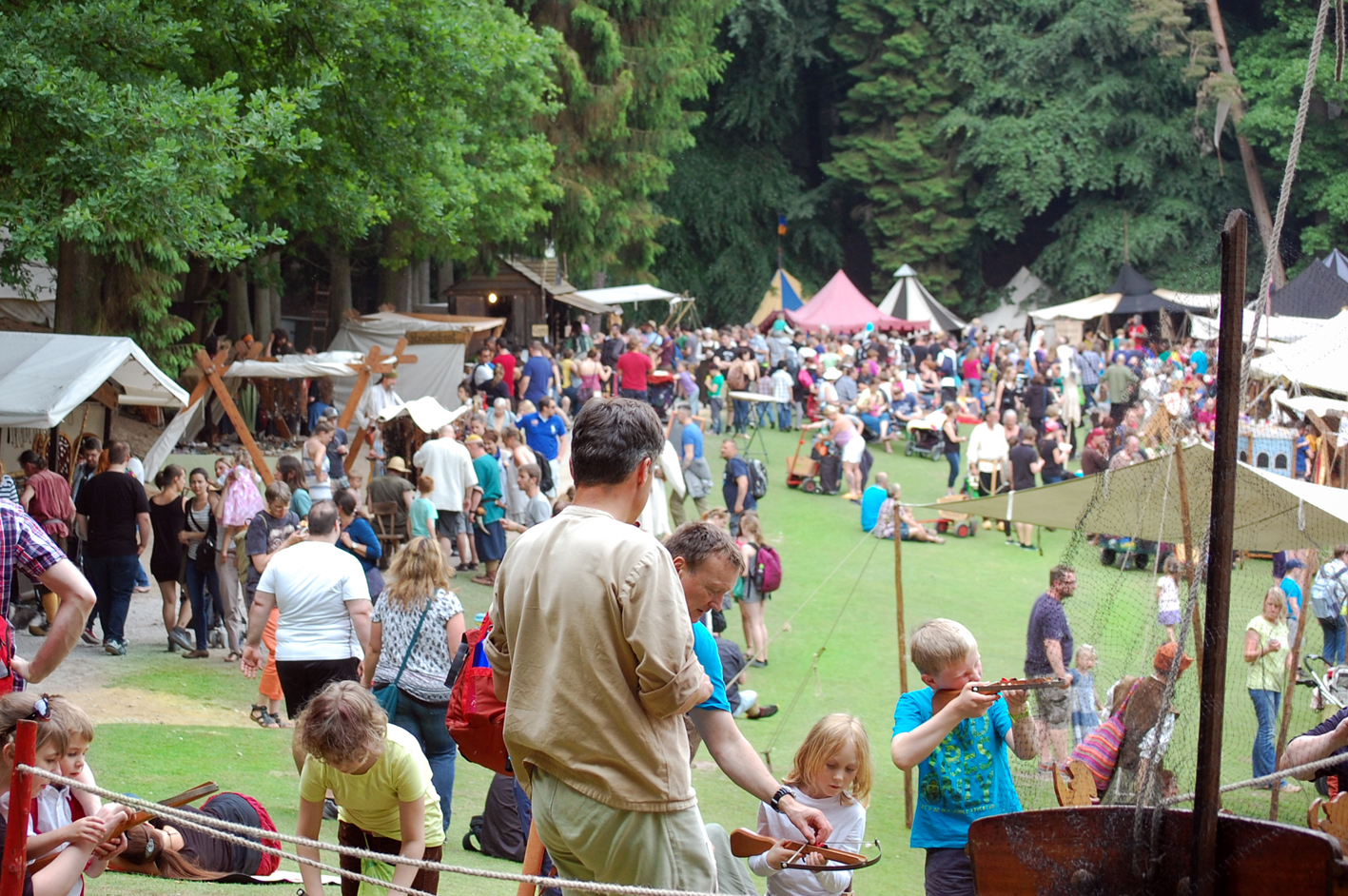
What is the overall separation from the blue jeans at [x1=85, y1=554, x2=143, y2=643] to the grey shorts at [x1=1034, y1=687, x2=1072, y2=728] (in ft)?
21.9

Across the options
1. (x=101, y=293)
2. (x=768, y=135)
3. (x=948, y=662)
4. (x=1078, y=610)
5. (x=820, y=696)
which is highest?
(x=768, y=135)

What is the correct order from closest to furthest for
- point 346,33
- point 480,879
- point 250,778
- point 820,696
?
point 480,879 < point 250,778 < point 820,696 < point 346,33

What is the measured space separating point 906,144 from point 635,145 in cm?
1658

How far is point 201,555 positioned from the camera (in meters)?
10.1

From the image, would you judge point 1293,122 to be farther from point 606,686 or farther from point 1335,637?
point 606,686

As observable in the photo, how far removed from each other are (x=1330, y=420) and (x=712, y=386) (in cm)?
1289

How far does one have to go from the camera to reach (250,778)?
740 centimetres

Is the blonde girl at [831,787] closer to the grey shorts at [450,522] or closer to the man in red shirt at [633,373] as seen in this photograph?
the grey shorts at [450,522]

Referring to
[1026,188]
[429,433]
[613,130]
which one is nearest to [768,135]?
[1026,188]

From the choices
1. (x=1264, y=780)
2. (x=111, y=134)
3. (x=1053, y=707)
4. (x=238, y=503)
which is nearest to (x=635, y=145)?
(x=111, y=134)

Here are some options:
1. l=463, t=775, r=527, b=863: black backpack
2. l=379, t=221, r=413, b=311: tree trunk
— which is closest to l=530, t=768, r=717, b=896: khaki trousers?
l=463, t=775, r=527, b=863: black backpack

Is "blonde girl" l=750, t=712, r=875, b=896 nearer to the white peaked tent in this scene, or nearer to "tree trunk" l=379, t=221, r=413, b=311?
"tree trunk" l=379, t=221, r=413, b=311

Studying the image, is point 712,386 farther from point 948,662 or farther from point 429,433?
point 948,662

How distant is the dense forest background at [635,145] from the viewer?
34.1 ft
